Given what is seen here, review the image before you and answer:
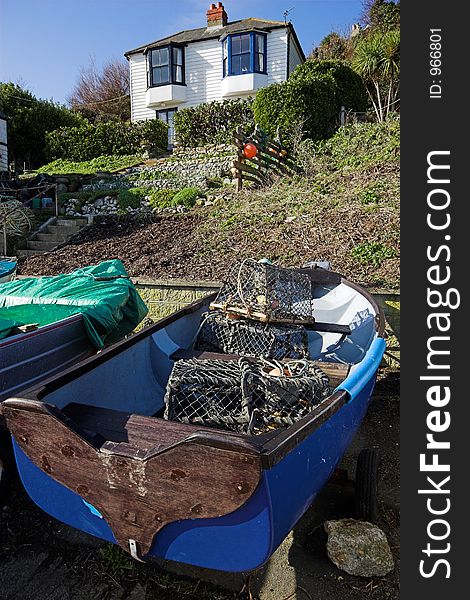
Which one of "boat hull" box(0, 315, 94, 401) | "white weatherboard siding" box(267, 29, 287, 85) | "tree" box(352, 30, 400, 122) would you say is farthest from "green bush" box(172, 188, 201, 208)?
"white weatherboard siding" box(267, 29, 287, 85)

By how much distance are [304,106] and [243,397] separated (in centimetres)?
1233

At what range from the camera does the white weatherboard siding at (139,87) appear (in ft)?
76.4

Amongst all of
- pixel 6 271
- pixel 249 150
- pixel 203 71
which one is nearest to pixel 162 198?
pixel 249 150

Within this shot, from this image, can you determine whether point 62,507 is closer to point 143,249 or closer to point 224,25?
point 143,249

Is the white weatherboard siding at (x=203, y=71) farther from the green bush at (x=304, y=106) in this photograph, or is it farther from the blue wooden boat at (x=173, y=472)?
the blue wooden boat at (x=173, y=472)

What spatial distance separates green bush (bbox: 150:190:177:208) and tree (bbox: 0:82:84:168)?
37.4 ft

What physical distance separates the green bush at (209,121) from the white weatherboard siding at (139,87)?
5.74m

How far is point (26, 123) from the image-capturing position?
69.5 feet

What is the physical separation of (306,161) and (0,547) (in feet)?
34.9

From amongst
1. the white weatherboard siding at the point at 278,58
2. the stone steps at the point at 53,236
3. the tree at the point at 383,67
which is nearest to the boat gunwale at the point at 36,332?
the stone steps at the point at 53,236

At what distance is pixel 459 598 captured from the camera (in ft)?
6.33

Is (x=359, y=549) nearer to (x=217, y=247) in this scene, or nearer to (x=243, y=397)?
(x=243, y=397)

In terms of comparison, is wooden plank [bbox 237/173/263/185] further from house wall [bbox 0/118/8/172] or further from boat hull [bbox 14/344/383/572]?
house wall [bbox 0/118/8/172]

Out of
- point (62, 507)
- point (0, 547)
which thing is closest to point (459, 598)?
point (62, 507)
